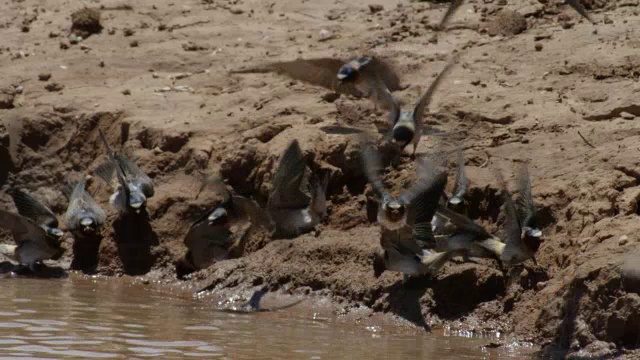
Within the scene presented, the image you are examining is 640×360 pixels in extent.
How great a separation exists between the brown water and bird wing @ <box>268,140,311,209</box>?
34.1 inches

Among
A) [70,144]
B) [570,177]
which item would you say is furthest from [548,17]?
[70,144]

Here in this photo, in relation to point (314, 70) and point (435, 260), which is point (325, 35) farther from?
point (435, 260)

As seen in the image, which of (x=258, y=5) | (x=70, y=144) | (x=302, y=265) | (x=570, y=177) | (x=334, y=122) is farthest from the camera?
(x=258, y=5)

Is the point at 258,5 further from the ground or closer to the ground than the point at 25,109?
further from the ground

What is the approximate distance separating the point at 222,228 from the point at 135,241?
0.98 metres

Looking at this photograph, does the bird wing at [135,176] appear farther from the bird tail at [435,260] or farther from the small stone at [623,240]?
the small stone at [623,240]

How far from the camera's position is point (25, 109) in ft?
38.1

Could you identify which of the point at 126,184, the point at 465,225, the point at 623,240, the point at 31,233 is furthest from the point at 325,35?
the point at 623,240

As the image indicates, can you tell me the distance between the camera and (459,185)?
9.04m

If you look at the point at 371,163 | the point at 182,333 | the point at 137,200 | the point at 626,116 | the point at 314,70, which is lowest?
the point at 182,333

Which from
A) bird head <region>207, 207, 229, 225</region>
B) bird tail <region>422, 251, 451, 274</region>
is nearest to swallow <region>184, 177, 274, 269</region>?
bird head <region>207, 207, 229, 225</region>

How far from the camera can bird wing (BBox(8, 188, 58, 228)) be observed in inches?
420

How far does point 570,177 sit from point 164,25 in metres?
5.46

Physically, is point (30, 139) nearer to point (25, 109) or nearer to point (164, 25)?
point (25, 109)
